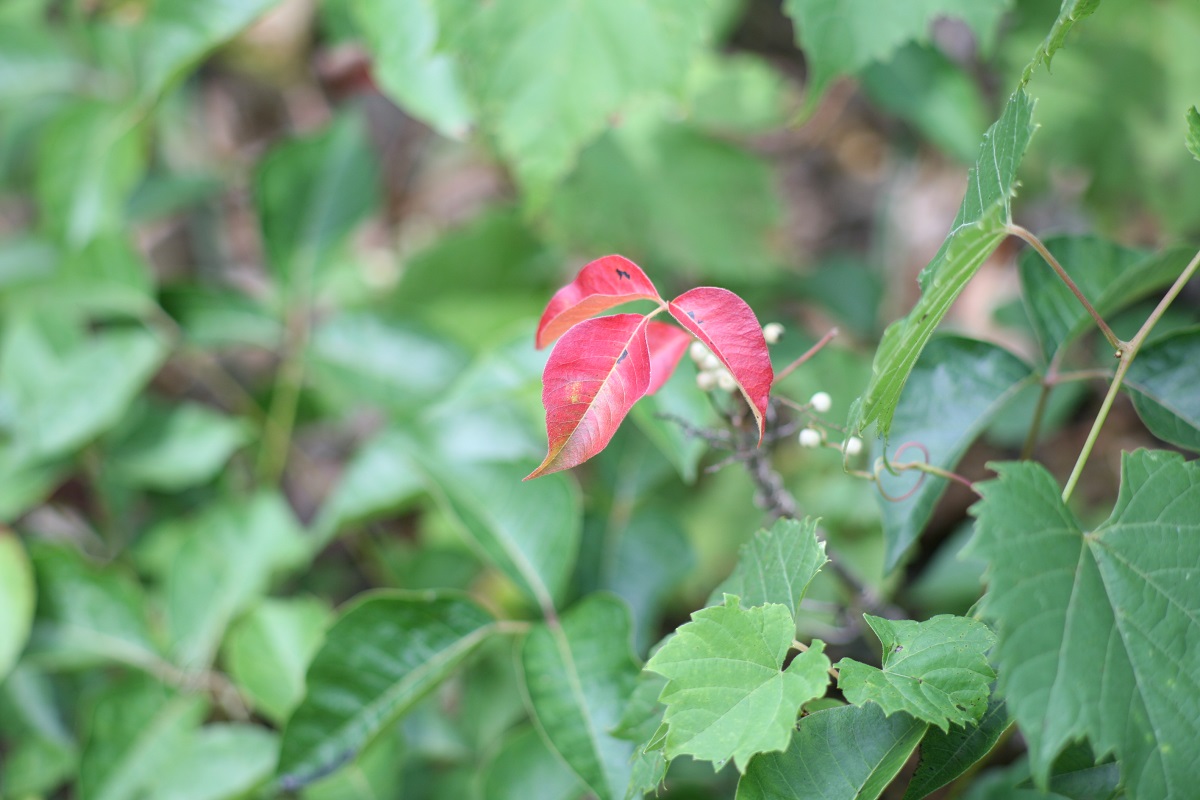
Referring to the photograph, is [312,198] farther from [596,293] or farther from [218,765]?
[596,293]

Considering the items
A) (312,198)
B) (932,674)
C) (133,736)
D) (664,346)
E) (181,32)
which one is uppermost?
(181,32)

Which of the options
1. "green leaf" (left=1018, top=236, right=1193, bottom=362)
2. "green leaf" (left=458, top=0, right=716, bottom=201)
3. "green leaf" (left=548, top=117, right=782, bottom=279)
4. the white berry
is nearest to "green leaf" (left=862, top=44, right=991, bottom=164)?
"green leaf" (left=548, top=117, right=782, bottom=279)

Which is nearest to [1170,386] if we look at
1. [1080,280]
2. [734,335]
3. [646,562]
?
[1080,280]

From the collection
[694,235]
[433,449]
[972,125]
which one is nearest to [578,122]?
[433,449]

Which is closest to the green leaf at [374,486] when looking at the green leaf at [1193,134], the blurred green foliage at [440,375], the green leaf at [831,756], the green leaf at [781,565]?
the blurred green foliage at [440,375]

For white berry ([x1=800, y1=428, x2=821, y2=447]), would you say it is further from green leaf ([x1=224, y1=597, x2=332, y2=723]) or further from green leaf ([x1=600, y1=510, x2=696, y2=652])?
green leaf ([x1=224, y1=597, x2=332, y2=723])

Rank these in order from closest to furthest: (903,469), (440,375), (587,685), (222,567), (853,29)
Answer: (903,469) → (587,685) → (853,29) → (222,567) → (440,375)

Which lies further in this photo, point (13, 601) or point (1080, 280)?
point (13, 601)
